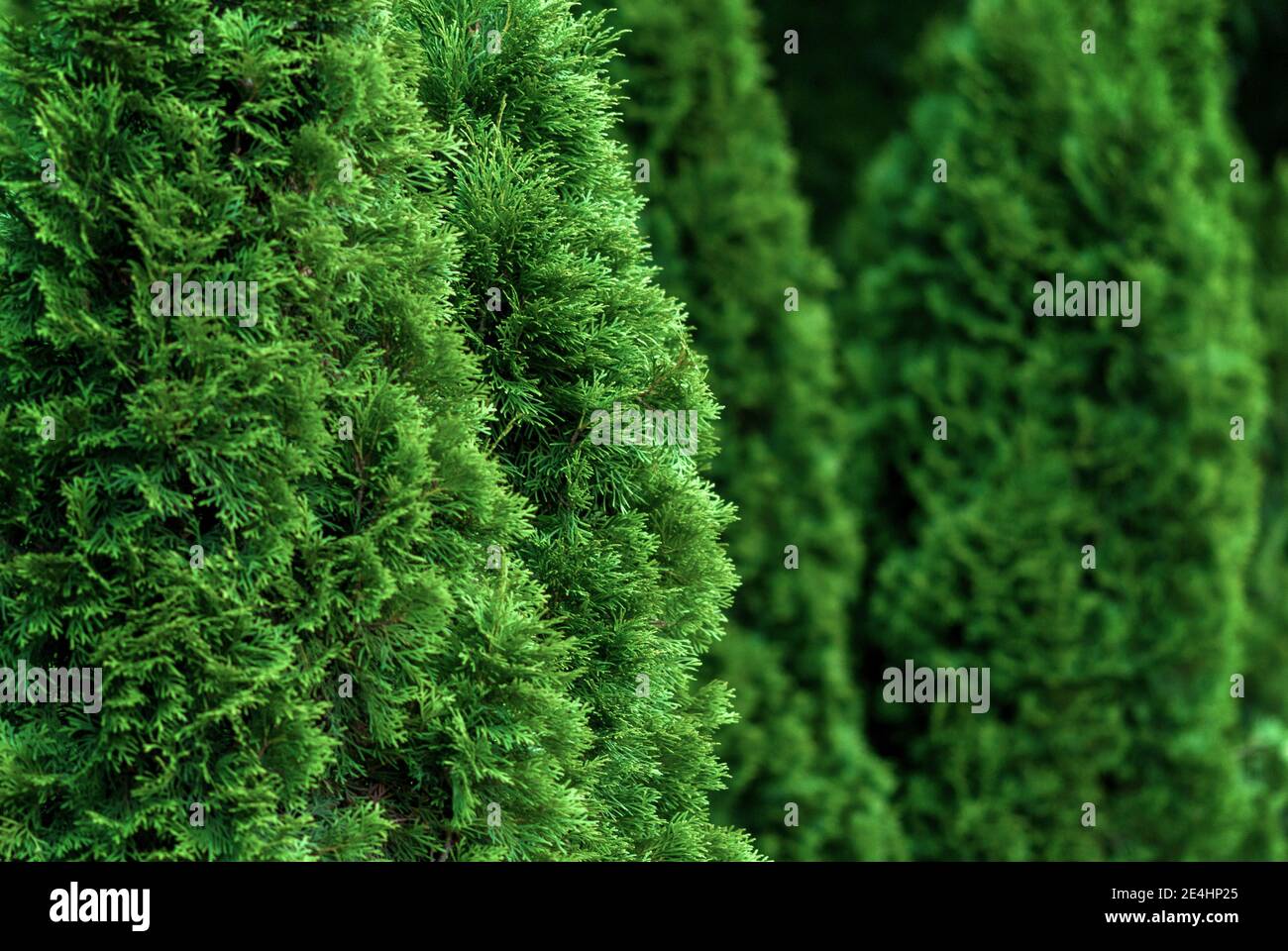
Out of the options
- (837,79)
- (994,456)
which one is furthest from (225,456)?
(837,79)

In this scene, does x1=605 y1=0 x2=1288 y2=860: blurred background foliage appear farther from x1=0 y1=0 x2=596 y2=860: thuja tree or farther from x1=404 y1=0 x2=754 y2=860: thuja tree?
x1=0 y1=0 x2=596 y2=860: thuja tree

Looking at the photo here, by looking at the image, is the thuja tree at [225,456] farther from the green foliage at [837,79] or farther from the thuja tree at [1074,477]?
the green foliage at [837,79]

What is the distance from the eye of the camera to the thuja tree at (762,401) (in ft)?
21.3

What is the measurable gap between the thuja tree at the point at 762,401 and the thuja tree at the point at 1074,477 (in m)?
0.55

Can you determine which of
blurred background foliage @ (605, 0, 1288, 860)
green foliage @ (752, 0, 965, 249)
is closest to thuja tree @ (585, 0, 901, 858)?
blurred background foliage @ (605, 0, 1288, 860)

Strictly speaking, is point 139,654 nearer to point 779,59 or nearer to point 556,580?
point 556,580

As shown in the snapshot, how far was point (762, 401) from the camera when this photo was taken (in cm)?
677

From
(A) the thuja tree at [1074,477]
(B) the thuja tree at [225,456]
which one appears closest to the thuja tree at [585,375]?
(B) the thuja tree at [225,456]

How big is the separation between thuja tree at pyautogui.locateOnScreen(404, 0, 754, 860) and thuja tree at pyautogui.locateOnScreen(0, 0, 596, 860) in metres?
0.33

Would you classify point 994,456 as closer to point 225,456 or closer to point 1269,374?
point 1269,374

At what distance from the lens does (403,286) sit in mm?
3273

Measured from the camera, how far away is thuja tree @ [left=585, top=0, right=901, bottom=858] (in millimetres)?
6488
